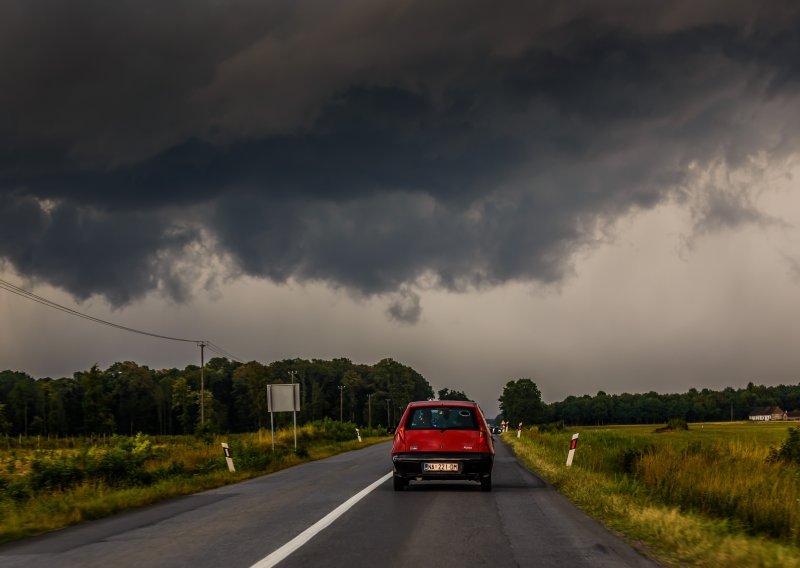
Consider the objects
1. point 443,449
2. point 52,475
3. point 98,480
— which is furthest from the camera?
point 98,480

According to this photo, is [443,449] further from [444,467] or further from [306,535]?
[306,535]

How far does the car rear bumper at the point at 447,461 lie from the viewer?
47.3 feet

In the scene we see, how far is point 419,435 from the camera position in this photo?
1471 cm

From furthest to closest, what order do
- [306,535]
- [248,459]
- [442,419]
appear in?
[248,459] → [442,419] → [306,535]

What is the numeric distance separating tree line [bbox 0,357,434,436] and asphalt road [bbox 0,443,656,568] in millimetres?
100308

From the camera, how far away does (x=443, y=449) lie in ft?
47.6

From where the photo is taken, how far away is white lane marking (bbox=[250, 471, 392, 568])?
7305 millimetres

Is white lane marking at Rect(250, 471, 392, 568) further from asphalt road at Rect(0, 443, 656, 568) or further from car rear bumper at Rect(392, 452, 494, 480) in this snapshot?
car rear bumper at Rect(392, 452, 494, 480)

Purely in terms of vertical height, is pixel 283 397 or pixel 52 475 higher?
pixel 283 397

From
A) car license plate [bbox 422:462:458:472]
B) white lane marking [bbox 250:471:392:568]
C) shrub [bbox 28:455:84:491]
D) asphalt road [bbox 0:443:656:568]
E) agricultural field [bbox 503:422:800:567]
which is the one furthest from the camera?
shrub [bbox 28:455:84:491]

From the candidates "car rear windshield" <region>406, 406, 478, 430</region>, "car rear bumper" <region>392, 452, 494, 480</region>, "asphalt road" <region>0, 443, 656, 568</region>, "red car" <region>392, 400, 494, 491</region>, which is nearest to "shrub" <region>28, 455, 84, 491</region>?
"asphalt road" <region>0, 443, 656, 568</region>

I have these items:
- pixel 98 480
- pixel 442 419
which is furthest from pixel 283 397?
pixel 442 419

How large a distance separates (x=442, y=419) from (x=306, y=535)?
20.9ft

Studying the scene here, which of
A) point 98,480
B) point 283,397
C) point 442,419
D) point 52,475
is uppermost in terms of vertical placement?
point 283,397
